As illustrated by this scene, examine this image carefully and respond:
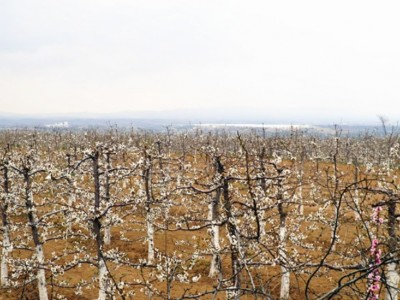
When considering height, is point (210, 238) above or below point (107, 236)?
above

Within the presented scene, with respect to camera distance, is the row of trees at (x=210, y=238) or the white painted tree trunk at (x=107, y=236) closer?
the row of trees at (x=210, y=238)

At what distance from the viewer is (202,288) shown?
22688 millimetres

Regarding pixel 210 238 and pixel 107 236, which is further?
pixel 107 236

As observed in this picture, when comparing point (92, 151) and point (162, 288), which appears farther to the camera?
point (162, 288)

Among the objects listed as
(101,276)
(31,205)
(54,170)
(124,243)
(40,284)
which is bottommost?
(124,243)

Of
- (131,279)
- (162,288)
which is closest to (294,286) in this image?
(162,288)

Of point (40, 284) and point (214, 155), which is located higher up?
point (214, 155)

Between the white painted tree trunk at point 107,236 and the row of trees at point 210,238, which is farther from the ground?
the row of trees at point 210,238

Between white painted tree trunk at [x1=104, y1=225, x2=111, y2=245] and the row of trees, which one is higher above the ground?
the row of trees

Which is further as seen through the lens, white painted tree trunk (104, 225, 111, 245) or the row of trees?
white painted tree trunk (104, 225, 111, 245)

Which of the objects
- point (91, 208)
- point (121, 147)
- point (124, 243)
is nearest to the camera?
point (91, 208)

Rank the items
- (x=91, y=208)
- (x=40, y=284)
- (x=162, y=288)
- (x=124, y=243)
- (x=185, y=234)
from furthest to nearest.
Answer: (x=185, y=234), (x=124, y=243), (x=162, y=288), (x=40, y=284), (x=91, y=208)

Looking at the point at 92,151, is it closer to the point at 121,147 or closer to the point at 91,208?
the point at 121,147

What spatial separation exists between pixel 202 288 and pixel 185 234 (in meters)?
10.5
